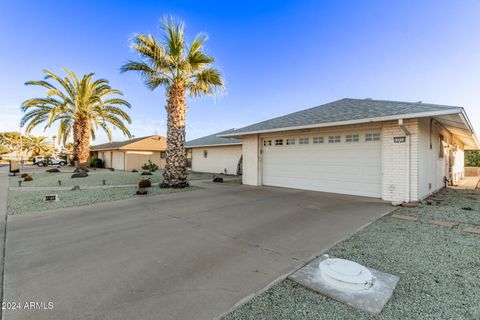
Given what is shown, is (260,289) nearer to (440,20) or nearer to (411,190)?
(411,190)

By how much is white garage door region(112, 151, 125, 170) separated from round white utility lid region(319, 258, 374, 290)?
25.6 m

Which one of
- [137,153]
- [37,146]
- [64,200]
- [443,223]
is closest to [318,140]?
[443,223]

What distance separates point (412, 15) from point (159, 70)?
11252mm

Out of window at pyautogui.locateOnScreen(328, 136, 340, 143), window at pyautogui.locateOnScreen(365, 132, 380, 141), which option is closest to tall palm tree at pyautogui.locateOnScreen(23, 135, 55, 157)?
window at pyautogui.locateOnScreen(328, 136, 340, 143)

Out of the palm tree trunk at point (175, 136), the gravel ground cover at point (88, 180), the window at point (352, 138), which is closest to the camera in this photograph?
the window at point (352, 138)

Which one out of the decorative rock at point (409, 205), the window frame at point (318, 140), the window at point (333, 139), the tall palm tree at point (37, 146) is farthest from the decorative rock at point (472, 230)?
the tall palm tree at point (37, 146)

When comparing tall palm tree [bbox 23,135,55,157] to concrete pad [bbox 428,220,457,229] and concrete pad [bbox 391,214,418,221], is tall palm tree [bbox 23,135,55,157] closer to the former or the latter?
concrete pad [bbox 391,214,418,221]

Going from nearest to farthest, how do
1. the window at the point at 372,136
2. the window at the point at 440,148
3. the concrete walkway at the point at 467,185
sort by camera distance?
the window at the point at 372,136
the window at the point at 440,148
the concrete walkway at the point at 467,185

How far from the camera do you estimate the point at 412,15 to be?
883cm

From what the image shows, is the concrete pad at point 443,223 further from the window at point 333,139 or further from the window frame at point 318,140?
the window frame at point 318,140

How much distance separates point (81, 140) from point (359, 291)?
19.7 meters

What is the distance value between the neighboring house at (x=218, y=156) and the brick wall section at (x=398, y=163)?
37.0 ft

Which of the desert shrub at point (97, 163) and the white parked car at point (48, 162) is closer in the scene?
the desert shrub at point (97, 163)

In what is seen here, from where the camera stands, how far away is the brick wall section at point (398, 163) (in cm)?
716
